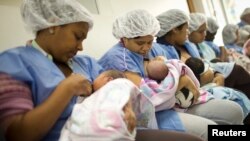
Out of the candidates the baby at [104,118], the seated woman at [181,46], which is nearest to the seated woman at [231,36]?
the seated woman at [181,46]

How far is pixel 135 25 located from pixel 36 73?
80 cm

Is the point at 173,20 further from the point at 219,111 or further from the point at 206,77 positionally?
the point at 219,111

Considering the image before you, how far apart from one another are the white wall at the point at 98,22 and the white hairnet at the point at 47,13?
33 centimetres

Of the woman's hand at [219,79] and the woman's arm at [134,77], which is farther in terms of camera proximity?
the woman's hand at [219,79]

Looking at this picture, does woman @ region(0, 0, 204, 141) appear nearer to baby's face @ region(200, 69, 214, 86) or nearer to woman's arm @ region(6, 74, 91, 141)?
woman's arm @ region(6, 74, 91, 141)

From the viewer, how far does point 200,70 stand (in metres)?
1.87

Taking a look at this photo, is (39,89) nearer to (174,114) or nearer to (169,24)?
(174,114)

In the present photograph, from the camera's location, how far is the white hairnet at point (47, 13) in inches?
45.3

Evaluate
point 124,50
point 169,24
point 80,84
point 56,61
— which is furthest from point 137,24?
point 80,84

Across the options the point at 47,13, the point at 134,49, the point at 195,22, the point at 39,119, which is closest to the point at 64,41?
the point at 47,13

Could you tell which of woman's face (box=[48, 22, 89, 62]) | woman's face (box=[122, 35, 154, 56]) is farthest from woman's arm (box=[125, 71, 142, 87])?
woman's face (box=[48, 22, 89, 62])

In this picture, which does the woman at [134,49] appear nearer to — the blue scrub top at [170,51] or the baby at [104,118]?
the blue scrub top at [170,51]

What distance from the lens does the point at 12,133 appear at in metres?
0.93

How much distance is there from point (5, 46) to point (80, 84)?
62 cm
